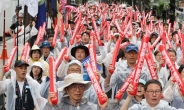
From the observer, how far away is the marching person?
6383 mm

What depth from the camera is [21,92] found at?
643 centimetres

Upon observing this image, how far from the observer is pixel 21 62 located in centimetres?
632

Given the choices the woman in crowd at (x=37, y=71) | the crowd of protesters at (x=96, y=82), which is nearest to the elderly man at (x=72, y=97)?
the crowd of protesters at (x=96, y=82)

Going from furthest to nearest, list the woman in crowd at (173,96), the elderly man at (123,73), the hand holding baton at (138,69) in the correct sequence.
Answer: the elderly man at (123,73) → the woman in crowd at (173,96) → the hand holding baton at (138,69)

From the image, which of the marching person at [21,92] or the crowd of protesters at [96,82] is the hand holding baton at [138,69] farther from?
the marching person at [21,92]

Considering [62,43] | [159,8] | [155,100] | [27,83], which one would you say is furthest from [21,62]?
[159,8]

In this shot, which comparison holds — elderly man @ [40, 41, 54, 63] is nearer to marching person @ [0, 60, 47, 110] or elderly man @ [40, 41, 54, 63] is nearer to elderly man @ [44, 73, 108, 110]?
marching person @ [0, 60, 47, 110]

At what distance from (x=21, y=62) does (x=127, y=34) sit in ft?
16.1

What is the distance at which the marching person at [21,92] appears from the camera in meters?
6.38

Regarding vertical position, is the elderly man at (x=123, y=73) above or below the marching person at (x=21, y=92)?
above

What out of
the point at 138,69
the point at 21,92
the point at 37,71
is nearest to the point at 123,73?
the point at 138,69

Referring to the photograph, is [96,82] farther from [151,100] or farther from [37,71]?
[37,71]

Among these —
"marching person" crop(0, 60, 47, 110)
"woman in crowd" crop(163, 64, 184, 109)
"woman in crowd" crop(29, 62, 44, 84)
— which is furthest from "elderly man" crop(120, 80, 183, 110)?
"woman in crowd" crop(29, 62, 44, 84)

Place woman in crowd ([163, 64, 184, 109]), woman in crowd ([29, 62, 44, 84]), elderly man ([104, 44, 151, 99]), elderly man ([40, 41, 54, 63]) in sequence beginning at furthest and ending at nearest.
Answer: elderly man ([40, 41, 54, 63])
woman in crowd ([29, 62, 44, 84])
elderly man ([104, 44, 151, 99])
woman in crowd ([163, 64, 184, 109])
